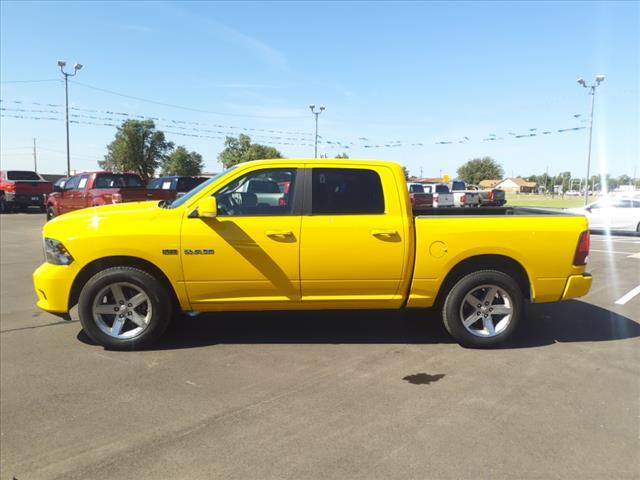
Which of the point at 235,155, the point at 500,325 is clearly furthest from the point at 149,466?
the point at 235,155

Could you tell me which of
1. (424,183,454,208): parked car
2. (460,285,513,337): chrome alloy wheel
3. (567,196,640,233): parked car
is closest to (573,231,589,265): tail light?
(460,285,513,337): chrome alloy wheel

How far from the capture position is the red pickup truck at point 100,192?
12.2 metres

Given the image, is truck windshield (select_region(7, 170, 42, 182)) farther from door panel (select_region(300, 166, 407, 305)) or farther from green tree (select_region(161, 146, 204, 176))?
green tree (select_region(161, 146, 204, 176))

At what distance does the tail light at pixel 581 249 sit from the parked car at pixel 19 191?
934 inches

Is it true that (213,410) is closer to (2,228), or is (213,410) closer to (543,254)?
(543,254)

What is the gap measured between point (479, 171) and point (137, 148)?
304ft

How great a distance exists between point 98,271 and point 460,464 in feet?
11.9

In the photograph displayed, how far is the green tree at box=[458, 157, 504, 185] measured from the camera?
134 m

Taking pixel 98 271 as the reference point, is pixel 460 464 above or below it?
below

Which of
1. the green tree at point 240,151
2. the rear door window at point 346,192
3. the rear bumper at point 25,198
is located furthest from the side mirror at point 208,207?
the green tree at point 240,151

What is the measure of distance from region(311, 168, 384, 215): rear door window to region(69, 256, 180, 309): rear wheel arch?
161cm

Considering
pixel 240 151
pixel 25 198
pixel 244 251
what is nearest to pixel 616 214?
pixel 244 251

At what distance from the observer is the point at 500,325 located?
15.7 ft

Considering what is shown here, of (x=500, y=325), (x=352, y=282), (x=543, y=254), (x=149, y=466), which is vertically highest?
(x=543, y=254)
